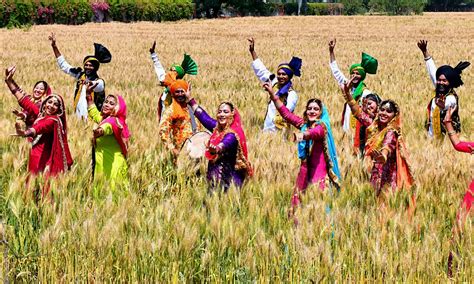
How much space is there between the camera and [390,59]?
24.2 metres

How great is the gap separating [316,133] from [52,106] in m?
2.36

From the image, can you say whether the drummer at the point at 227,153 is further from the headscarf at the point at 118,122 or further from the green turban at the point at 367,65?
the green turban at the point at 367,65

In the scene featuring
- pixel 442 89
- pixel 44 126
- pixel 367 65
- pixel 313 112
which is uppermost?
pixel 367 65

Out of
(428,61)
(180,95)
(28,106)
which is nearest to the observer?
(28,106)

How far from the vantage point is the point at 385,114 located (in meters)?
5.14

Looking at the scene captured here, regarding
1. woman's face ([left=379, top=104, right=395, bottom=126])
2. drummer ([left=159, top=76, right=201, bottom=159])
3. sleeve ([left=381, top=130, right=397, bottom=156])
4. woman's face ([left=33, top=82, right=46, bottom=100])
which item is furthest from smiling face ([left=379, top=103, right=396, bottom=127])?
woman's face ([left=33, top=82, right=46, bottom=100])

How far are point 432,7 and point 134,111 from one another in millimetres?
113470

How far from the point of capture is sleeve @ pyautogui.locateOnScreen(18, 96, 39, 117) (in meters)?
6.34

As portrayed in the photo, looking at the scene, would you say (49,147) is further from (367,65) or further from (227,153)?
(367,65)

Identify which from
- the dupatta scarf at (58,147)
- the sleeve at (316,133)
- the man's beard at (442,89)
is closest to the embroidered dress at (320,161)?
the sleeve at (316,133)

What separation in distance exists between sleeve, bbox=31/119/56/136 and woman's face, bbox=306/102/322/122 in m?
2.25

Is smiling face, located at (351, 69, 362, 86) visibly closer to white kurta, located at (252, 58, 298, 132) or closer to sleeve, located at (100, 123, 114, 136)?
white kurta, located at (252, 58, 298, 132)

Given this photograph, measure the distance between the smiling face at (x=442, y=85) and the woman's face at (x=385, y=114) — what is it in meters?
2.40

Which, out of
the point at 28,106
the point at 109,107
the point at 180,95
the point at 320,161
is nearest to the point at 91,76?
the point at 28,106
